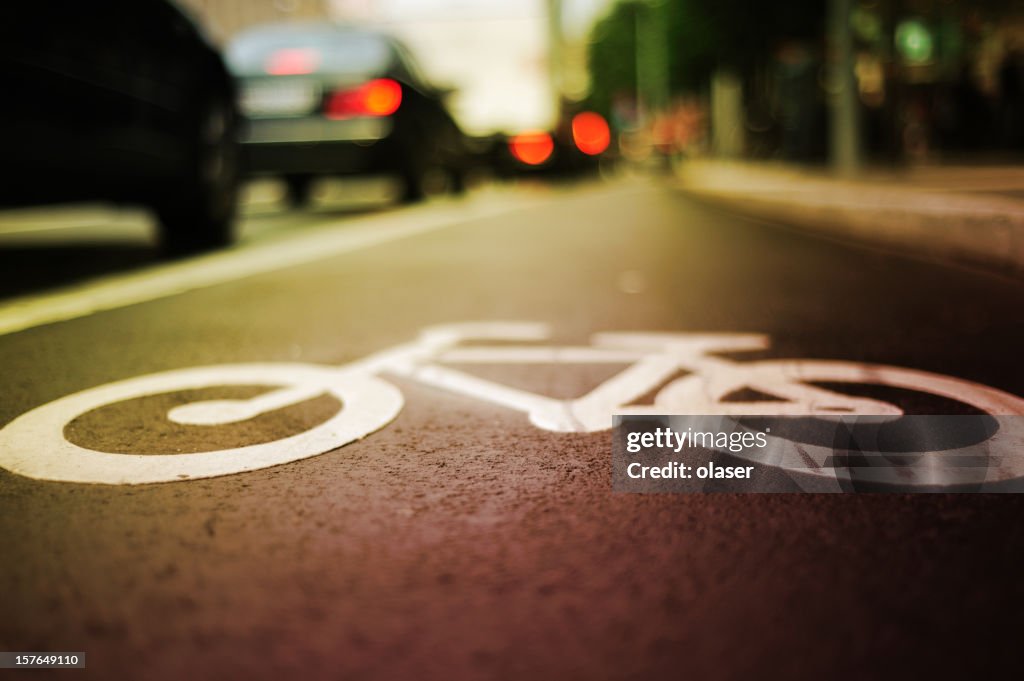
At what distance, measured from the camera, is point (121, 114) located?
625 cm

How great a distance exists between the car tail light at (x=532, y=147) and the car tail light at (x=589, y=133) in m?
3.40

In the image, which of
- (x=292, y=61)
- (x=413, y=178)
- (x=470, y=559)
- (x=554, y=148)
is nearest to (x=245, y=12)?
(x=554, y=148)

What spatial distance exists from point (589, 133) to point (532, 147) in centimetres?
684

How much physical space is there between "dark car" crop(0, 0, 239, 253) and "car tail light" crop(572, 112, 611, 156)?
18.2 meters

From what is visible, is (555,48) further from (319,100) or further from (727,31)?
(319,100)

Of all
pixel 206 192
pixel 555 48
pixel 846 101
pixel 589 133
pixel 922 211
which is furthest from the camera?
pixel 589 133

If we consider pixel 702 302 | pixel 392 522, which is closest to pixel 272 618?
pixel 392 522

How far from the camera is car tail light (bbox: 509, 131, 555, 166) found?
68.0 feet

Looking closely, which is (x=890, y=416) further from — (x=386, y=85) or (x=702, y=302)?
(x=386, y=85)

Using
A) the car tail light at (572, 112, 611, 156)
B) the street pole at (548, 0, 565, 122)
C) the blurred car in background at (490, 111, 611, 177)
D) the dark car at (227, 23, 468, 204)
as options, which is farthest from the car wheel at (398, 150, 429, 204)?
the car tail light at (572, 112, 611, 156)

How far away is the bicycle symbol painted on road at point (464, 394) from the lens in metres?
2.53

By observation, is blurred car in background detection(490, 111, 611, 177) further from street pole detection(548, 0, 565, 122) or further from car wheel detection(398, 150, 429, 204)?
car wheel detection(398, 150, 429, 204)

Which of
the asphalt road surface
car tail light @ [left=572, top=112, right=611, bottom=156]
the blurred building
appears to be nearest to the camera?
the asphalt road surface

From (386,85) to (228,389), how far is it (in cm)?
848
